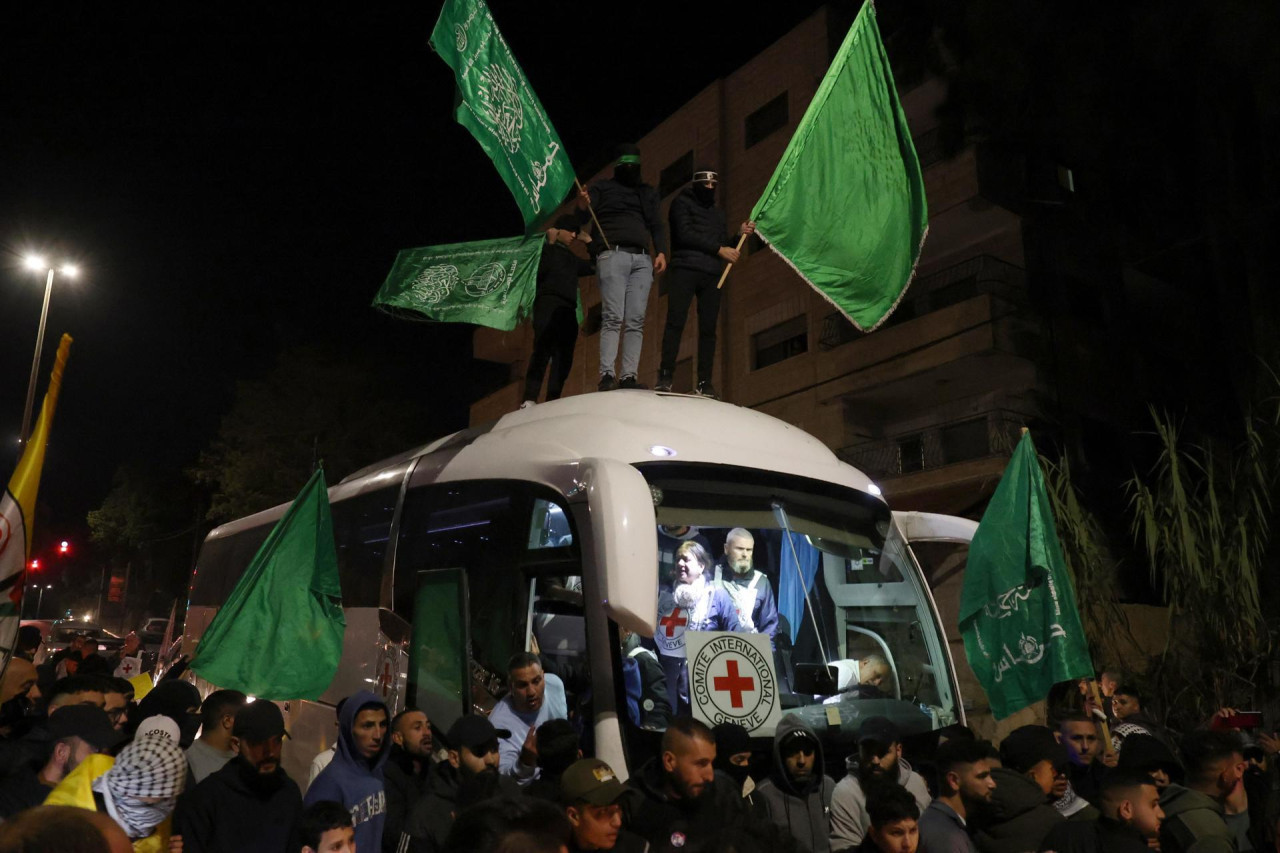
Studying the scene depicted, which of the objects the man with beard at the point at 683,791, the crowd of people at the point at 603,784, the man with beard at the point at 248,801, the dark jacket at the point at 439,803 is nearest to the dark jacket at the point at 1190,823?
the crowd of people at the point at 603,784

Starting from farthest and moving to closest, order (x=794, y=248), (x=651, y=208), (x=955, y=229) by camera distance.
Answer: (x=955, y=229) → (x=651, y=208) → (x=794, y=248)

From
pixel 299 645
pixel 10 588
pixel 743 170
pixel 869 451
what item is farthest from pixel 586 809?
pixel 743 170

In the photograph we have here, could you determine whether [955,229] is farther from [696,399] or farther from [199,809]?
[199,809]

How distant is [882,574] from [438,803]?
3302mm

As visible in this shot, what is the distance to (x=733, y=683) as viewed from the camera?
18.9 ft

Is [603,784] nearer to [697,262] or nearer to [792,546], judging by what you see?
[792,546]

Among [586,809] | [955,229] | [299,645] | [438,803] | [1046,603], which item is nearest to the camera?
[586,809]

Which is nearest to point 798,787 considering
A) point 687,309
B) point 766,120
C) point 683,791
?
point 683,791

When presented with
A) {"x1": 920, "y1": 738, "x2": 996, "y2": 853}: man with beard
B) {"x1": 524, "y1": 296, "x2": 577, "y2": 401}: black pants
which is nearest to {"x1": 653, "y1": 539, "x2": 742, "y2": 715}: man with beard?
{"x1": 920, "y1": 738, "x2": 996, "y2": 853}: man with beard

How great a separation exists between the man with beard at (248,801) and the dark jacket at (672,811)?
134 centimetres

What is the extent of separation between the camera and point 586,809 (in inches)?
149

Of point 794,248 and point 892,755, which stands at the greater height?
point 794,248

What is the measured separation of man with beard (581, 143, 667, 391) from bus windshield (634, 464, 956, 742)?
187 cm

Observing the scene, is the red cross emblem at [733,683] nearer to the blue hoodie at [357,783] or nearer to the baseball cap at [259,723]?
the blue hoodie at [357,783]
